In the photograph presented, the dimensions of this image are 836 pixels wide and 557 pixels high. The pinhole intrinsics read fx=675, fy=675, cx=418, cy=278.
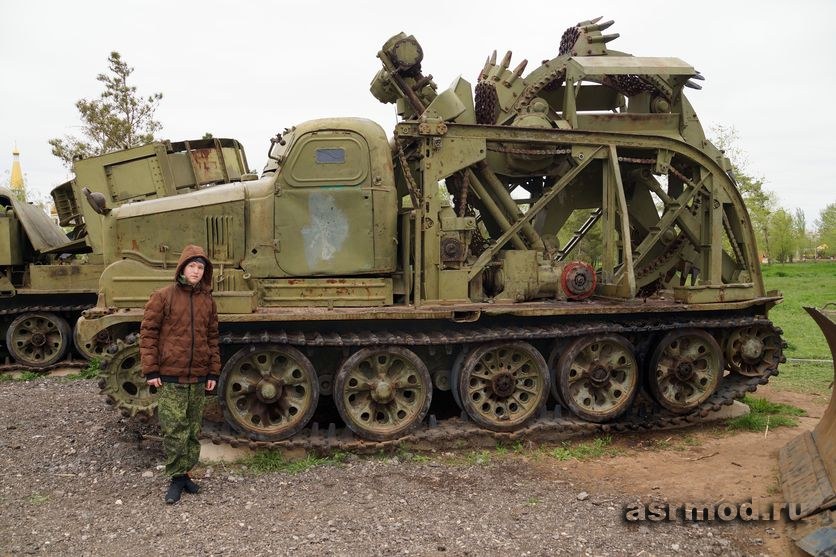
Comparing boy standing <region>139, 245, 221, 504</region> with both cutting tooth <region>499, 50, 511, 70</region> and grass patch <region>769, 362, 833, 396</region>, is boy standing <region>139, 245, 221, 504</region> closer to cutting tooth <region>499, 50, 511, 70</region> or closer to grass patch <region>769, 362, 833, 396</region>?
cutting tooth <region>499, 50, 511, 70</region>

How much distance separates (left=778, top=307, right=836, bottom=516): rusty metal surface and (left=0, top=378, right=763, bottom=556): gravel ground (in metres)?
0.77

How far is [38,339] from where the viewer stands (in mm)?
12625

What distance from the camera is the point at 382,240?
298 inches

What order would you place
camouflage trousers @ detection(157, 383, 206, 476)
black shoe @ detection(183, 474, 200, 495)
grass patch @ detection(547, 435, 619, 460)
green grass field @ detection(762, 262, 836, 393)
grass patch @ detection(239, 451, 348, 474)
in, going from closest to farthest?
Result: 1. camouflage trousers @ detection(157, 383, 206, 476)
2. black shoe @ detection(183, 474, 200, 495)
3. grass patch @ detection(239, 451, 348, 474)
4. grass patch @ detection(547, 435, 619, 460)
5. green grass field @ detection(762, 262, 836, 393)

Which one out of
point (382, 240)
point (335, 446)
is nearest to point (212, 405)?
point (335, 446)

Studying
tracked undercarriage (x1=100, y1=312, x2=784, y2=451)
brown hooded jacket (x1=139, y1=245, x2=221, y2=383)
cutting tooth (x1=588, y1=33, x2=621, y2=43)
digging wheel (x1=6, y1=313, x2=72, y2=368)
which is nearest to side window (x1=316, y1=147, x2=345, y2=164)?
tracked undercarriage (x1=100, y1=312, x2=784, y2=451)

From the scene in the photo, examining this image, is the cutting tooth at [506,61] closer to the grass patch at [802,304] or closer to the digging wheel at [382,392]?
the digging wheel at [382,392]

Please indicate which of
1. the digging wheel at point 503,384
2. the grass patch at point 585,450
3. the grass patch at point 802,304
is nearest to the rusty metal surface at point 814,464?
the grass patch at point 585,450

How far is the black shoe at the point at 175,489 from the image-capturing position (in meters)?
5.92

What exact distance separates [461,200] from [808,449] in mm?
4458

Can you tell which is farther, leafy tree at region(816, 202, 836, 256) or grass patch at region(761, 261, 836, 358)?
leafy tree at region(816, 202, 836, 256)

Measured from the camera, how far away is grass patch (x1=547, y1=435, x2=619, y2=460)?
7273 millimetres

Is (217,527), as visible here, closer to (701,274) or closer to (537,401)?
(537,401)

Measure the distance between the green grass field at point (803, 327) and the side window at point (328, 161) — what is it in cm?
703
